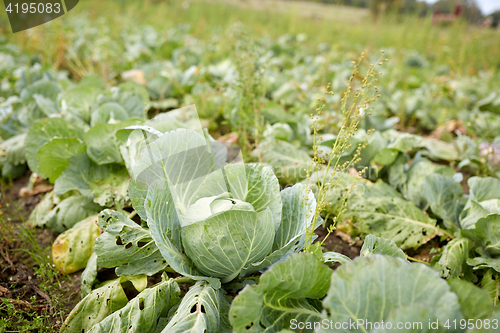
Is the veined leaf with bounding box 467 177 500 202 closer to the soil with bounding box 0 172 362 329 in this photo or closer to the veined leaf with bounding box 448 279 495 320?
the soil with bounding box 0 172 362 329

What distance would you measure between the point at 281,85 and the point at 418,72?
383cm

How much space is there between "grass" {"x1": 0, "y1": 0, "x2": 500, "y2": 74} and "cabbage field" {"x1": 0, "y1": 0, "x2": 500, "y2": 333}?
7.51 ft

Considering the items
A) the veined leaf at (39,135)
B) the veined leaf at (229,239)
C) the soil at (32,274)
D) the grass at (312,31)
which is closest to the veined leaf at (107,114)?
the veined leaf at (39,135)

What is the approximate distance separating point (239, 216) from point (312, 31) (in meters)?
9.36

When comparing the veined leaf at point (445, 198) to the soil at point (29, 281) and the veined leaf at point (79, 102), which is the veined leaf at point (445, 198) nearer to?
the soil at point (29, 281)

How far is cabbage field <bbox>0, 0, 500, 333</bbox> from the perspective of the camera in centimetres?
114

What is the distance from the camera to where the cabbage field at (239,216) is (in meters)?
1.14

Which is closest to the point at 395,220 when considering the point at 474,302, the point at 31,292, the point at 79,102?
the point at 474,302

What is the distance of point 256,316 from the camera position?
116 cm

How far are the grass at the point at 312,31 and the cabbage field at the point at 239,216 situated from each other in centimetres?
229

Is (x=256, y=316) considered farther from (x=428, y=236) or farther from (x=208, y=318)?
(x=428, y=236)

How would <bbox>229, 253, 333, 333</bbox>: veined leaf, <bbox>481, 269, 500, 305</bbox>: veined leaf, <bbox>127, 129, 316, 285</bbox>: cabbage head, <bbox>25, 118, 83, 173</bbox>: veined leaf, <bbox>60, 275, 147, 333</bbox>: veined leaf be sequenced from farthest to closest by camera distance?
<bbox>25, 118, 83, 173</bbox>: veined leaf, <bbox>481, 269, 500, 305</bbox>: veined leaf, <bbox>60, 275, 147, 333</bbox>: veined leaf, <bbox>127, 129, 316, 285</bbox>: cabbage head, <bbox>229, 253, 333, 333</bbox>: veined leaf

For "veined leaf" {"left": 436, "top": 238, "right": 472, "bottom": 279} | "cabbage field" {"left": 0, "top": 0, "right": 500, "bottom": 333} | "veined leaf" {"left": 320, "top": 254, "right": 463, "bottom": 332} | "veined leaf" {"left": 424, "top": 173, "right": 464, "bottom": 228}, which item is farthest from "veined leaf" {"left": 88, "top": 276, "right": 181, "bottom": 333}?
"veined leaf" {"left": 424, "top": 173, "right": 464, "bottom": 228}

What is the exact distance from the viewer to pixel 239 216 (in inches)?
53.4
